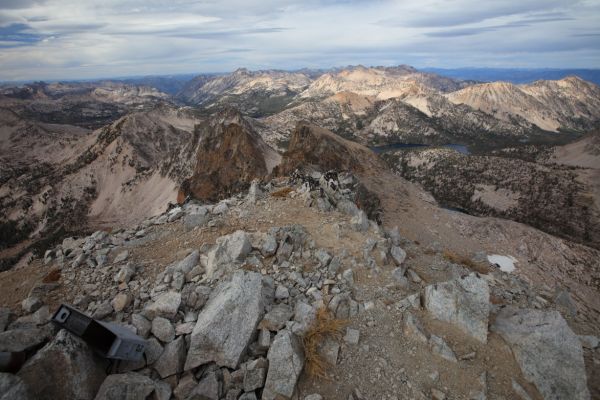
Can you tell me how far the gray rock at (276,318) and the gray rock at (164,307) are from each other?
2096 mm

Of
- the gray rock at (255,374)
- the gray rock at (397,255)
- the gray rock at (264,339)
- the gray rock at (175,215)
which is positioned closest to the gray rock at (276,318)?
the gray rock at (264,339)

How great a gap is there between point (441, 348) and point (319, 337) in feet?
9.15

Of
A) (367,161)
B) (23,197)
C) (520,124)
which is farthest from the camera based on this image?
(520,124)

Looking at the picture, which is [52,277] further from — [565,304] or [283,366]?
[565,304]

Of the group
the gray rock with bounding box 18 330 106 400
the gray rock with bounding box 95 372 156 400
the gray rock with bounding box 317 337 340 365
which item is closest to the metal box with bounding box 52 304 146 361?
the gray rock with bounding box 18 330 106 400

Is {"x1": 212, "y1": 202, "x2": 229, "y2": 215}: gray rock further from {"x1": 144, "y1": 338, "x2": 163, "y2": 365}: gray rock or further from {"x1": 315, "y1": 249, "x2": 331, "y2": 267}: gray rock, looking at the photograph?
{"x1": 144, "y1": 338, "x2": 163, "y2": 365}: gray rock

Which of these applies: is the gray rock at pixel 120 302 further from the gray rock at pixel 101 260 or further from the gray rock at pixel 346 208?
the gray rock at pixel 346 208

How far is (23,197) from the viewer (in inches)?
2447

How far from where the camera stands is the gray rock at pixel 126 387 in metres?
5.62

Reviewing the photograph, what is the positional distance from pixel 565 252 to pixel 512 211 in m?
25.5

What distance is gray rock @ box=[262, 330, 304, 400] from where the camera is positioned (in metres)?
6.39

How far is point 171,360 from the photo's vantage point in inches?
262

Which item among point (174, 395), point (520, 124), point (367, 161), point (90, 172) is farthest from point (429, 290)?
point (520, 124)

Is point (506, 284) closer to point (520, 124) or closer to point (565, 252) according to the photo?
point (565, 252)
